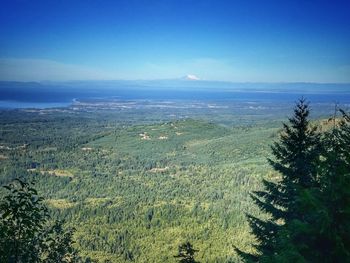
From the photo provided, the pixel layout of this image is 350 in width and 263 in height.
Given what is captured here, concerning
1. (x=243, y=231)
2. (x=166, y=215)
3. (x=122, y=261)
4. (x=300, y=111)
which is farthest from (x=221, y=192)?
(x=300, y=111)

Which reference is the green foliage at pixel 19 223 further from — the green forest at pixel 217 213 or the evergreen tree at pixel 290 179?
the evergreen tree at pixel 290 179

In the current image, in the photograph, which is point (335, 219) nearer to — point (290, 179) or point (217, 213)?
point (290, 179)

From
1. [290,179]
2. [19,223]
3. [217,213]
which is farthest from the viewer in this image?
[217,213]

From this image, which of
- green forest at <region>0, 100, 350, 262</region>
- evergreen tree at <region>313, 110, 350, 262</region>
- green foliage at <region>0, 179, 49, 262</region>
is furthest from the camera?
green foliage at <region>0, 179, 49, 262</region>

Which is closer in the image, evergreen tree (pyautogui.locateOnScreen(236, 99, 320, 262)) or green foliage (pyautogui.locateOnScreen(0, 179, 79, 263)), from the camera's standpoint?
green foliage (pyautogui.locateOnScreen(0, 179, 79, 263))

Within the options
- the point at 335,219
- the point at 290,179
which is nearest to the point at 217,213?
the point at 290,179

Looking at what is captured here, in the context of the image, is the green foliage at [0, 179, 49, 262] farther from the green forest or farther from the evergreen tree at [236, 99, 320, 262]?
the evergreen tree at [236, 99, 320, 262]

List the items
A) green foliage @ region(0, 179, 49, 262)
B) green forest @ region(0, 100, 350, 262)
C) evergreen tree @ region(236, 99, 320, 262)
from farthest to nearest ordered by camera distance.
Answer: evergreen tree @ region(236, 99, 320, 262) → green foliage @ region(0, 179, 49, 262) → green forest @ region(0, 100, 350, 262)

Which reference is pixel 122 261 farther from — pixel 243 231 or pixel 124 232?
pixel 243 231

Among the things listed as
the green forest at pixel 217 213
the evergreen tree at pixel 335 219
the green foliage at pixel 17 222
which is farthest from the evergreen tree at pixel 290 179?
the green foliage at pixel 17 222

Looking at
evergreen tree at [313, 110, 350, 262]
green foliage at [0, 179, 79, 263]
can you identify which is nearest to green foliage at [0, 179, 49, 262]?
green foliage at [0, 179, 79, 263]

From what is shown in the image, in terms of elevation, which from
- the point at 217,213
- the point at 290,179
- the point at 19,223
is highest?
the point at 290,179
